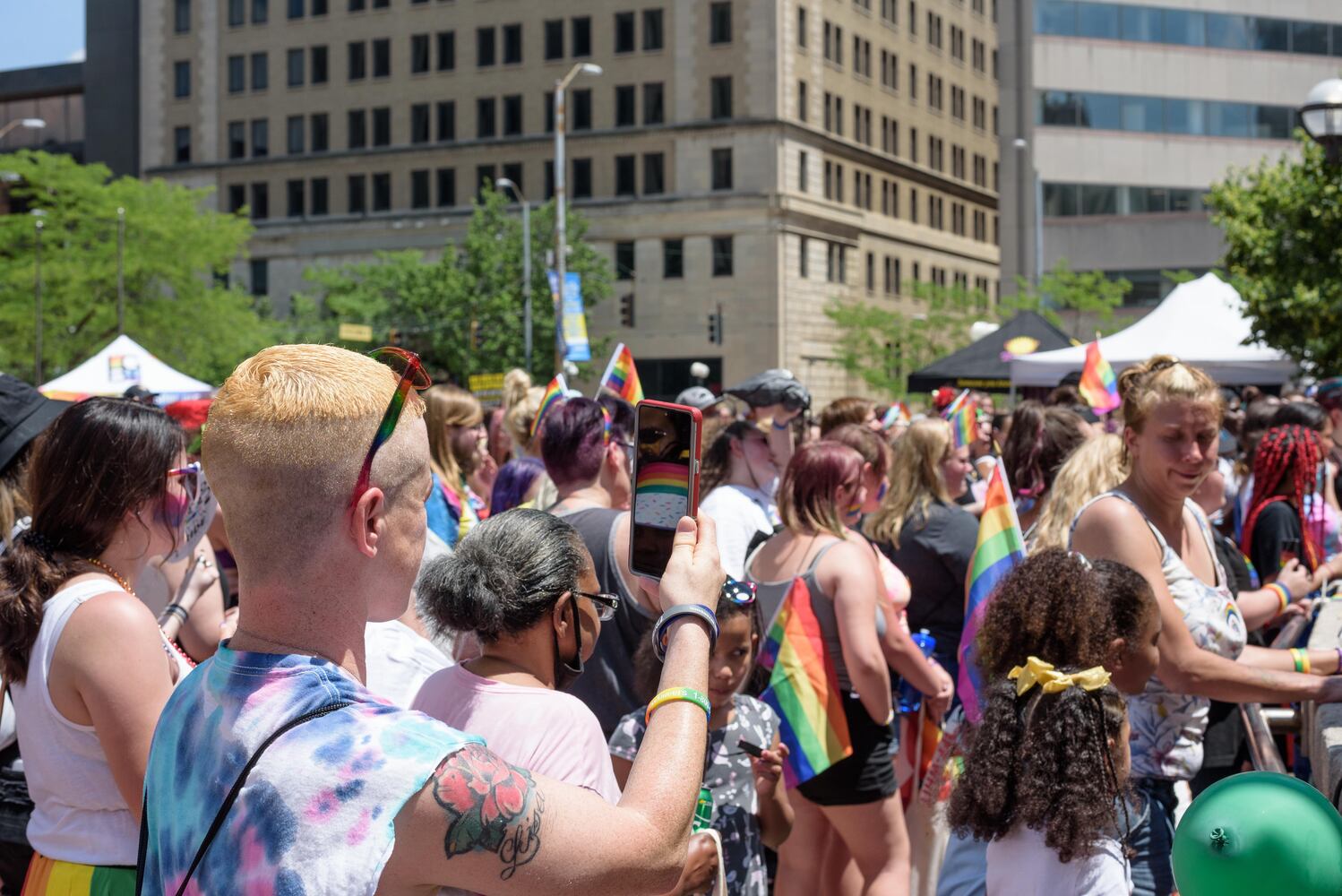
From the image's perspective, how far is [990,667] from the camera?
382 cm

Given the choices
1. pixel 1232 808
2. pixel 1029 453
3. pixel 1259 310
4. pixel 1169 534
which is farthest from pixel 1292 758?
pixel 1259 310

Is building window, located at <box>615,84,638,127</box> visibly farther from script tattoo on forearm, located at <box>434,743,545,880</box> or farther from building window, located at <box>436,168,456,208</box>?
script tattoo on forearm, located at <box>434,743,545,880</box>

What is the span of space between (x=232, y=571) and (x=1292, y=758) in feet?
14.7

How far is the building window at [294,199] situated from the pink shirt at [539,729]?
70860mm

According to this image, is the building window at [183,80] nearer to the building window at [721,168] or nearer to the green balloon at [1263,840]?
the building window at [721,168]

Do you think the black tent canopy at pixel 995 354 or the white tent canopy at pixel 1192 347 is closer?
the white tent canopy at pixel 1192 347

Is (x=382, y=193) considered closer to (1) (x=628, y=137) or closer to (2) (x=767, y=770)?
(1) (x=628, y=137)

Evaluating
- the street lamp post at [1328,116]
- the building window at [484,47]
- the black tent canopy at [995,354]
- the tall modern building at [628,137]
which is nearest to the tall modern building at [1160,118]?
the tall modern building at [628,137]

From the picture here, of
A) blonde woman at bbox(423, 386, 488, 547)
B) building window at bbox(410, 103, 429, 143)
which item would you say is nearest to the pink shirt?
blonde woman at bbox(423, 386, 488, 547)

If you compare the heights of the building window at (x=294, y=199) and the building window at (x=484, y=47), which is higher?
the building window at (x=484, y=47)

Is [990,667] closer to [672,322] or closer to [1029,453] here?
[1029,453]

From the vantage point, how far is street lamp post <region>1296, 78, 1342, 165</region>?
12.3 meters

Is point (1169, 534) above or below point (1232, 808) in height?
above

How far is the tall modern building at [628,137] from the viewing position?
63.5 metres
